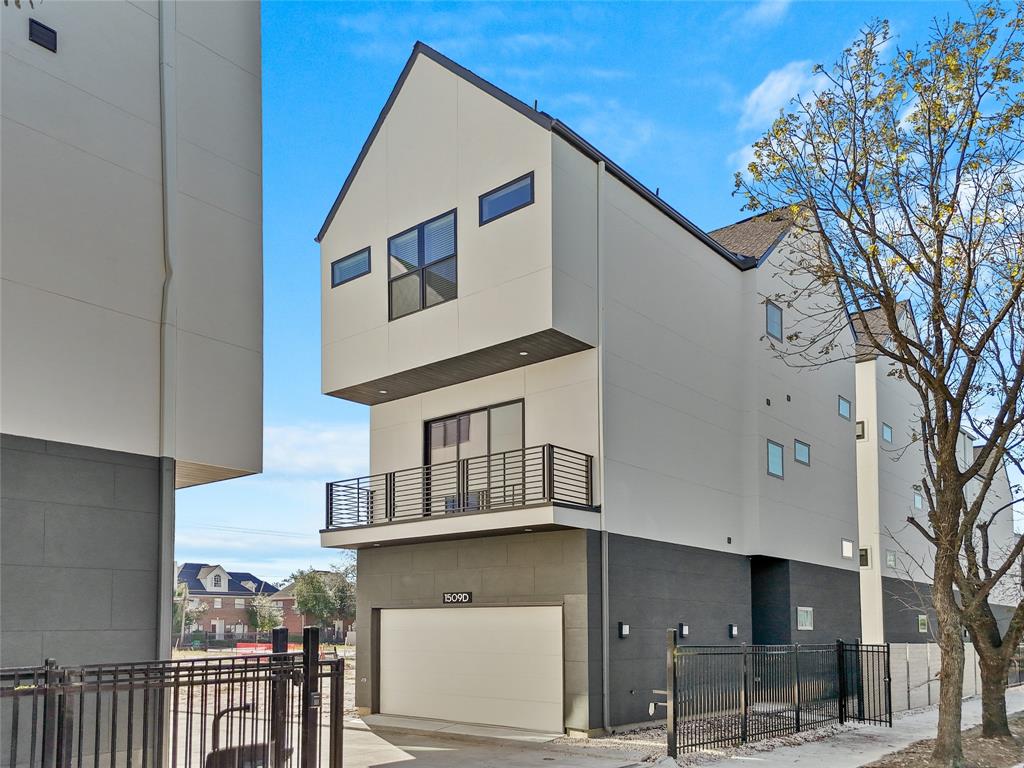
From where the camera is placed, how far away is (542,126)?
53.4ft

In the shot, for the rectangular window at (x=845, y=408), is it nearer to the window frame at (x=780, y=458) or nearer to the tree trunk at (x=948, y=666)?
the window frame at (x=780, y=458)

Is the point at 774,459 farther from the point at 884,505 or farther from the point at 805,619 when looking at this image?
the point at 884,505

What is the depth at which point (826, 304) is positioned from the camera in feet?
81.4

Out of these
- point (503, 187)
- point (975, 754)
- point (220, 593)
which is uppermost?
point (503, 187)

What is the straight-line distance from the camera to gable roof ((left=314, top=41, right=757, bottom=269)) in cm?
1648

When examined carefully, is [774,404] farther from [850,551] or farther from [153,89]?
[153,89]

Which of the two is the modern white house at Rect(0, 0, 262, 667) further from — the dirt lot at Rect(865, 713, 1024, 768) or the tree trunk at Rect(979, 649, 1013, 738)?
the tree trunk at Rect(979, 649, 1013, 738)

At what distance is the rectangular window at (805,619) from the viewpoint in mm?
21577

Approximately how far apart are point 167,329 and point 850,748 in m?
11.9

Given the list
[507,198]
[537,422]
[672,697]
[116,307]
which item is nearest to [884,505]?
[537,422]

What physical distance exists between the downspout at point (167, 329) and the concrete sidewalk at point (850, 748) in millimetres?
7706

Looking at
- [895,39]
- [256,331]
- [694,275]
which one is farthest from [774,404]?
[256,331]

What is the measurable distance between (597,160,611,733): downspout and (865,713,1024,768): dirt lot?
4.37 metres

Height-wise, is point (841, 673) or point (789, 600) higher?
point (789, 600)
